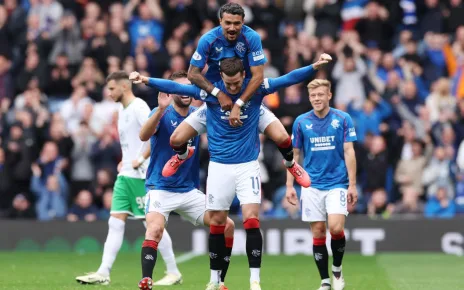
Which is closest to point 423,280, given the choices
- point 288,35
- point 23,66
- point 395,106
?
point 395,106

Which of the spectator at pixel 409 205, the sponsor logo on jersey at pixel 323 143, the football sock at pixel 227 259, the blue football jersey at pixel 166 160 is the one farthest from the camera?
the spectator at pixel 409 205

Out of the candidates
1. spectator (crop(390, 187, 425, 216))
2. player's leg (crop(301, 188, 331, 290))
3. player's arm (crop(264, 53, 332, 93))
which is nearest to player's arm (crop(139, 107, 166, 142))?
player's arm (crop(264, 53, 332, 93))

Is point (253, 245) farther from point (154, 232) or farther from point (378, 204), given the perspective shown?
point (378, 204)

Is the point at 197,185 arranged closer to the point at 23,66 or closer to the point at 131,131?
the point at 131,131

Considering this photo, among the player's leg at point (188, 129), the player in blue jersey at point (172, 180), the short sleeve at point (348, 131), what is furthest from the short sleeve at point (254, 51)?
the short sleeve at point (348, 131)

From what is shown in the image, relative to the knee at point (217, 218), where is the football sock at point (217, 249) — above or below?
below

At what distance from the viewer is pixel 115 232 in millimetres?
14117

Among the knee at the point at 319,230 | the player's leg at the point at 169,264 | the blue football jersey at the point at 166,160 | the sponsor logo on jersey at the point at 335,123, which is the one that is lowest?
the player's leg at the point at 169,264

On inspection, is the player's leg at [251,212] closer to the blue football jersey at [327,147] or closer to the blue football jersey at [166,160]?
the blue football jersey at [166,160]

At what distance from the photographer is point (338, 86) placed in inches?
874

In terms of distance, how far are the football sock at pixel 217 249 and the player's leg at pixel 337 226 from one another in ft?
4.93

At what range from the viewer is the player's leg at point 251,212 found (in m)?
11.8

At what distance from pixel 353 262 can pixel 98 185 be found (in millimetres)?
5468

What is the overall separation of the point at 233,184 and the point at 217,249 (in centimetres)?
83
